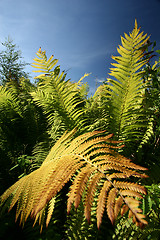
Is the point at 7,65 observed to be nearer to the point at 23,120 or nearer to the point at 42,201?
the point at 23,120

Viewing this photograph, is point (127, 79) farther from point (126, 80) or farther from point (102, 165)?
point (102, 165)

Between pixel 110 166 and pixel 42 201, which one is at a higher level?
pixel 110 166

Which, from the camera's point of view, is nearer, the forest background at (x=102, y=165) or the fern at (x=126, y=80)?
the forest background at (x=102, y=165)

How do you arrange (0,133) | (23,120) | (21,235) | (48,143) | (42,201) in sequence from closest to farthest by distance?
(42,201) → (21,235) → (48,143) → (0,133) → (23,120)

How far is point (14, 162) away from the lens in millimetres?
1601

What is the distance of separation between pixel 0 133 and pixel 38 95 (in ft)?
2.06

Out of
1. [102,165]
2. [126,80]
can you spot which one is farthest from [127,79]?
[102,165]

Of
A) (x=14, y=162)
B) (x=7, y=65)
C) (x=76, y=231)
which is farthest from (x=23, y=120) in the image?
(x=7, y=65)

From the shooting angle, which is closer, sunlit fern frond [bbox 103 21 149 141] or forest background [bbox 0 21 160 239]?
forest background [bbox 0 21 160 239]

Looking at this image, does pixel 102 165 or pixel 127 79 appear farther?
pixel 127 79

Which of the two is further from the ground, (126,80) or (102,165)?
(126,80)

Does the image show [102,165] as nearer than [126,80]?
Yes

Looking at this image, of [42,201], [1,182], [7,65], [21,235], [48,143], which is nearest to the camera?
[42,201]

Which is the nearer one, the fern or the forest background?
the forest background
